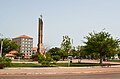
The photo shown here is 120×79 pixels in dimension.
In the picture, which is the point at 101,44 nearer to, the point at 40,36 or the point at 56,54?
the point at 40,36

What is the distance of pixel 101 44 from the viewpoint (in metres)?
45.2

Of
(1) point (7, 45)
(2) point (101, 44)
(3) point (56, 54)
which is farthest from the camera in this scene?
(3) point (56, 54)

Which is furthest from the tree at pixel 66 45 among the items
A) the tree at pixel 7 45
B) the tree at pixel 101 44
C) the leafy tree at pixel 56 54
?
the tree at pixel 101 44

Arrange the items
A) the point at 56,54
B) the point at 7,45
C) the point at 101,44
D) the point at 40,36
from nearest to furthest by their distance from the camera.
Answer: the point at 101,44 → the point at 40,36 → the point at 7,45 → the point at 56,54

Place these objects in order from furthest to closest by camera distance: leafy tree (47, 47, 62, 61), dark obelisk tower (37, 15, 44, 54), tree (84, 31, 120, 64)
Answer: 1. dark obelisk tower (37, 15, 44, 54)
2. leafy tree (47, 47, 62, 61)
3. tree (84, 31, 120, 64)

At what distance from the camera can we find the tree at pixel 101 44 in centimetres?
4541

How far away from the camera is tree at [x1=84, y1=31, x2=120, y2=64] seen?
45.4m

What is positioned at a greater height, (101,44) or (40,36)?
(40,36)

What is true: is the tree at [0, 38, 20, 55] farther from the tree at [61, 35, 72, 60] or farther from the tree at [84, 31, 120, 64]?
the tree at [84, 31, 120, 64]

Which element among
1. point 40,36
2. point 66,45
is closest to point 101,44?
point 40,36

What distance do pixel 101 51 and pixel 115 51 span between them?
252 centimetres

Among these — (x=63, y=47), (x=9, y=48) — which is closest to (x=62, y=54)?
(x=63, y=47)

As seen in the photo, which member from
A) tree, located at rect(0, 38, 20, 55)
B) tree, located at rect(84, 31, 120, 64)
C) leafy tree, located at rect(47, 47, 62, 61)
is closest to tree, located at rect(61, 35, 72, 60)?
leafy tree, located at rect(47, 47, 62, 61)

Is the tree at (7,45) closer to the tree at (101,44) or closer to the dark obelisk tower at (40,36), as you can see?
the dark obelisk tower at (40,36)
